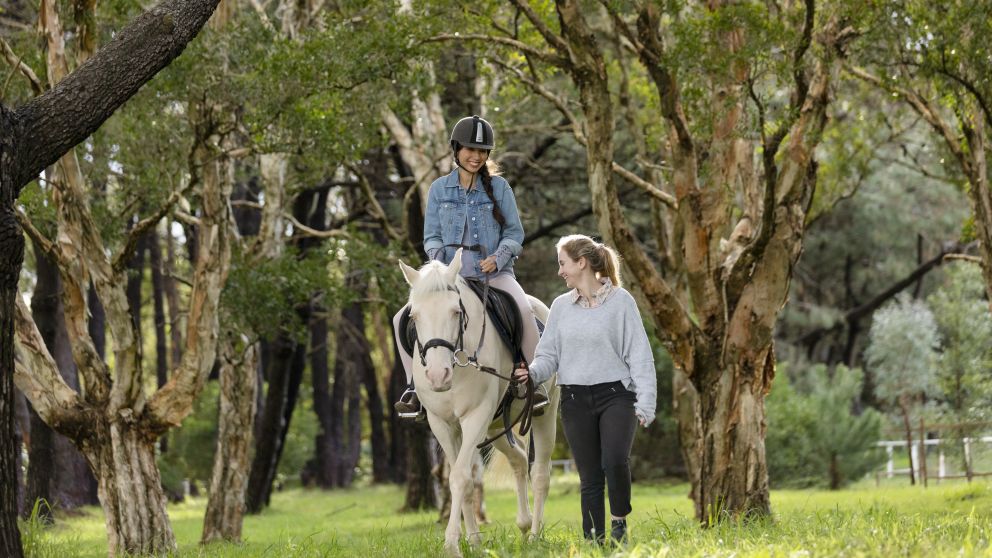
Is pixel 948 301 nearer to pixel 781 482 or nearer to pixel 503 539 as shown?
pixel 781 482

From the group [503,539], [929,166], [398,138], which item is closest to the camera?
[503,539]

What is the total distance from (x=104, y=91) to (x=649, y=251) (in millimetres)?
21706

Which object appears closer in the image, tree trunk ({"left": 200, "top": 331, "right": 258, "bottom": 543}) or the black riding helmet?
the black riding helmet

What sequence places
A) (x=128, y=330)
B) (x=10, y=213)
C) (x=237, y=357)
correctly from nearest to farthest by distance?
(x=10, y=213), (x=128, y=330), (x=237, y=357)

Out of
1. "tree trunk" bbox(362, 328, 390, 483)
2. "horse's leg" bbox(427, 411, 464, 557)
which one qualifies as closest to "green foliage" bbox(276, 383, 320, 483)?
"tree trunk" bbox(362, 328, 390, 483)

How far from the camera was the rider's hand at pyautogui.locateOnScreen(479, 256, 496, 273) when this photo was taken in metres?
9.40

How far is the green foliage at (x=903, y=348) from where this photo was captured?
39.4m

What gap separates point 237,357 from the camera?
65.4 feet

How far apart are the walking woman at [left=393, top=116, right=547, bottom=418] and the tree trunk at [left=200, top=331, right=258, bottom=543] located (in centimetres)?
1070

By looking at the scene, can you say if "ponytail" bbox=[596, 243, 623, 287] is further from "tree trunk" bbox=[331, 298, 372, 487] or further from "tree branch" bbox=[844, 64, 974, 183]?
"tree trunk" bbox=[331, 298, 372, 487]

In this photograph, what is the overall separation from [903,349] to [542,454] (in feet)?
106

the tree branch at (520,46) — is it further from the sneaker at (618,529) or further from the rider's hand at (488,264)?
the sneaker at (618,529)

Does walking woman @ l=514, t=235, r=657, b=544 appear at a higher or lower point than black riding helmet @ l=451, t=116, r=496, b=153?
lower

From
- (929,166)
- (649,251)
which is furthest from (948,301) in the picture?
(649,251)
